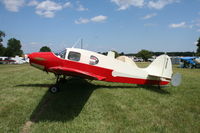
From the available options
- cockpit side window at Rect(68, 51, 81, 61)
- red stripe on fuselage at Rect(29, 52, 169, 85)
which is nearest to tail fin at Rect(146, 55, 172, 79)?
red stripe on fuselage at Rect(29, 52, 169, 85)

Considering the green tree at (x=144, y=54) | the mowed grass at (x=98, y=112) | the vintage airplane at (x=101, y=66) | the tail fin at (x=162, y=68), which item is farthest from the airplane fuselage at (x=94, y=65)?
the green tree at (x=144, y=54)

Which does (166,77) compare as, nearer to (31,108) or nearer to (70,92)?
(70,92)

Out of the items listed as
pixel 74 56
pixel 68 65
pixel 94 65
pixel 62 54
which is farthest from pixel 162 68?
pixel 62 54

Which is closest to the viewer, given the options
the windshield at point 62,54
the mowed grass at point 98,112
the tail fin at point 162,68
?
the mowed grass at point 98,112

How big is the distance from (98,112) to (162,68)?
4423mm

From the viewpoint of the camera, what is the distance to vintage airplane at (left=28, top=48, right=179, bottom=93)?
688cm

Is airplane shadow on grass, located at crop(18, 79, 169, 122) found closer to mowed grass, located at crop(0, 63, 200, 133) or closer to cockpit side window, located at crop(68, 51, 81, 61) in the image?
mowed grass, located at crop(0, 63, 200, 133)

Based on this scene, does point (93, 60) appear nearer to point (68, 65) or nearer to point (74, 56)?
point (74, 56)

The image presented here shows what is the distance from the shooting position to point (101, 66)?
7.43 metres

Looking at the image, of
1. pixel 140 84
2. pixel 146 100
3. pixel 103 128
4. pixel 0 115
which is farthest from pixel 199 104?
pixel 0 115

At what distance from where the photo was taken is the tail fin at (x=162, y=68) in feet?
25.0

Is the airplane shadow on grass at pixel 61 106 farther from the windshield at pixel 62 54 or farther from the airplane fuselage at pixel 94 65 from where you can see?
the windshield at pixel 62 54

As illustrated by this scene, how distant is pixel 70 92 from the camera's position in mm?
7078

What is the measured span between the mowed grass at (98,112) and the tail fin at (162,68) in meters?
1.03
